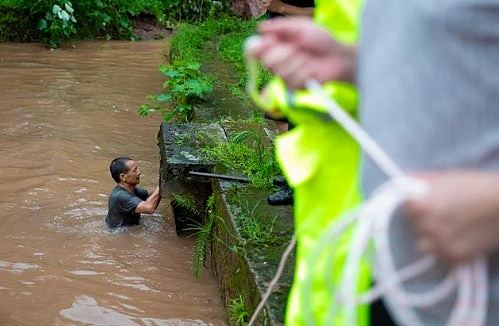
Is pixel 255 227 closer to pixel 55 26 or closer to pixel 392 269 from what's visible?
pixel 392 269

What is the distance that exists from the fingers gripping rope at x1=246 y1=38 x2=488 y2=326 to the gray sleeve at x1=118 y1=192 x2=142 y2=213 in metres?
4.38

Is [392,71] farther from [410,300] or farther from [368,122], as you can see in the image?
[410,300]

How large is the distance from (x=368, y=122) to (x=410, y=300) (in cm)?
24

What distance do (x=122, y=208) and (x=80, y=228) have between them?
35 centimetres

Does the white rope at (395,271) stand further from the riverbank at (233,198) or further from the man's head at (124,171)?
the man's head at (124,171)

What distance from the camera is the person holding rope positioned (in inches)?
37.0

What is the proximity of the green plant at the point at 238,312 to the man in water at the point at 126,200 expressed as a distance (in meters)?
1.76

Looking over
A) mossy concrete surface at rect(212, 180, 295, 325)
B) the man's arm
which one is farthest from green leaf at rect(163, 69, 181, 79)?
mossy concrete surface at rect(212, 180, 295, 325)

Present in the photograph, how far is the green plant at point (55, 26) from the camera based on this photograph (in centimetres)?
1323

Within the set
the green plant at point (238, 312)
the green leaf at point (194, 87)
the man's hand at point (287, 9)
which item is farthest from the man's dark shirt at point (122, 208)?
the man's hand at point (287, 9)

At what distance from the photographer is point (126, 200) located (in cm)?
539

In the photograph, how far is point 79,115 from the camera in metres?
8.52

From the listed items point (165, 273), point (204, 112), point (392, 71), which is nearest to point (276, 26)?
point (392, 71)

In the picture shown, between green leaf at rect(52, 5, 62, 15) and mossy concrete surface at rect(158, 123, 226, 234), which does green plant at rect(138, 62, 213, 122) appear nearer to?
mossy concrete surface at rect(158, 123, 226, 234)
